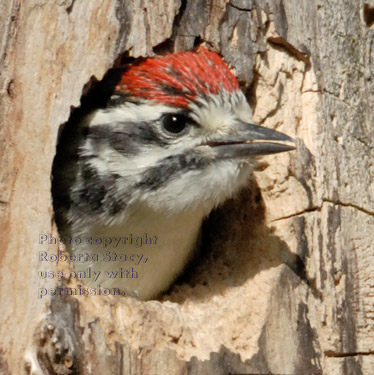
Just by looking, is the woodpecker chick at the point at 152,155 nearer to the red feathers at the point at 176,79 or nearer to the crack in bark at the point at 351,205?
the red feathers at the point at 176,79

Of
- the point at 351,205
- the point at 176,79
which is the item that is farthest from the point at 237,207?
the point at 176,79

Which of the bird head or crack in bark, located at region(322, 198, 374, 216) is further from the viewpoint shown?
crack in bark, located at region(322, 198, 374, 216)

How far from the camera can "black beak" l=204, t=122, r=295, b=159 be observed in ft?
11.7

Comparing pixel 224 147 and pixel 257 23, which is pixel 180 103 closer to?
pixel 224 147

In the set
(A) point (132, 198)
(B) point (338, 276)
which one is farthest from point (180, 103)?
(B) point (338, 276)

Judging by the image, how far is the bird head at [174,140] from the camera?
11.8ft

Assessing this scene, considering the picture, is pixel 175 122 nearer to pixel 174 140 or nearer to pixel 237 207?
pixel 174 140

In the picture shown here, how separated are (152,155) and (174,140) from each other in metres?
0.12

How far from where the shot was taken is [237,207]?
4.16m

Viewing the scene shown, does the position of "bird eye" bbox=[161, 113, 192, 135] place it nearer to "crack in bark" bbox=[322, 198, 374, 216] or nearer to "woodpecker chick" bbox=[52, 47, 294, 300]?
"woodpecker chick" bbox=[52, 47, 294, 300]

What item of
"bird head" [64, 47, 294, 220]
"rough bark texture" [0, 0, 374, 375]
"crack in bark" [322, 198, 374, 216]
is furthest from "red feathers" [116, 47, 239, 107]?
"crack in bark" [322, 198, 374, 216]

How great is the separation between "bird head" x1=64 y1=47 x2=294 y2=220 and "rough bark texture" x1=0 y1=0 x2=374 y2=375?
0.22 meters

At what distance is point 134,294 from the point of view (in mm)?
3844

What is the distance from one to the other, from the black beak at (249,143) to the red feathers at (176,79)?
217mm
